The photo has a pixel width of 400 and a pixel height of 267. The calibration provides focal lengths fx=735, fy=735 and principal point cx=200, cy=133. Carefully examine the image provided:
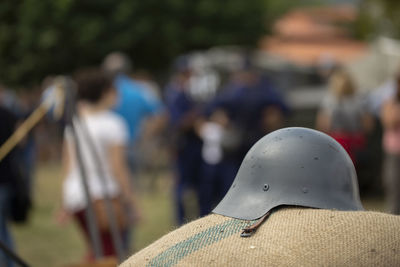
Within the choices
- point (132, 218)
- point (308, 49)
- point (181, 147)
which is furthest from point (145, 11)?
point (308, 49)

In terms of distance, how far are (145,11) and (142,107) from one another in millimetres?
2370

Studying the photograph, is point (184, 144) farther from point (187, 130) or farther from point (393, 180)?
point (393, 180)

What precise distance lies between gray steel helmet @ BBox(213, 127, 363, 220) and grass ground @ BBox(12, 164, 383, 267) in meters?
3.60

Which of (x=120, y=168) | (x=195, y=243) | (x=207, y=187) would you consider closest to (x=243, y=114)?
(x=207, y=187)

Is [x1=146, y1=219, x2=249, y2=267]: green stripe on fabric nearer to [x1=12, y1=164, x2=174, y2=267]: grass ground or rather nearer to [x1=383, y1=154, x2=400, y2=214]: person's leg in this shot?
[x1=12, y1=164, x2=174, y2=267]: grass ground

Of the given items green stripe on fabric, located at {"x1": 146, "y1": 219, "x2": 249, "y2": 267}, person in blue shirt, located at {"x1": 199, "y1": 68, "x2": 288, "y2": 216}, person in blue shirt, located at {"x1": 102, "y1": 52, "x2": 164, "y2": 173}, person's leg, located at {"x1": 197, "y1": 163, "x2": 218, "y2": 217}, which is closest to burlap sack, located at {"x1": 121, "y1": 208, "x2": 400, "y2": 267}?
green stripe on fabric, located at {"x1": 146, "y1": 219, "x2": 249, "y2": 267}

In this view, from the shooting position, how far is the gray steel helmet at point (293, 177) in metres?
1.70

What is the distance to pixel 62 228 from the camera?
8.61 m

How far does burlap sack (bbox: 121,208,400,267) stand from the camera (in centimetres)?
151

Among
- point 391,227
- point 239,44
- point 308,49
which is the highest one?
point 391,227

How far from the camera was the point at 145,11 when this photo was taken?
5605 millimetres

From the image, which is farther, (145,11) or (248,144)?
(248,144)

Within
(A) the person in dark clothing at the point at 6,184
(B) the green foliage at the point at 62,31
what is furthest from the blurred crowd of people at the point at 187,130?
(B) the green foliage at the point at 62,31

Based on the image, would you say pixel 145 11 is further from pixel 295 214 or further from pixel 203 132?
pixel 295 214
